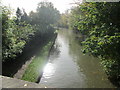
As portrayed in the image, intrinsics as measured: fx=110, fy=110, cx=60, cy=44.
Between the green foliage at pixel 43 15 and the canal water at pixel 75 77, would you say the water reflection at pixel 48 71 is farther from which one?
the green foliage at pixel 43 15

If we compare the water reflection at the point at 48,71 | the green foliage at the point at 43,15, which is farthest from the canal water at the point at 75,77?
the green foliage at the point at 43,15

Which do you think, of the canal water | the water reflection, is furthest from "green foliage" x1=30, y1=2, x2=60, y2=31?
the canal water

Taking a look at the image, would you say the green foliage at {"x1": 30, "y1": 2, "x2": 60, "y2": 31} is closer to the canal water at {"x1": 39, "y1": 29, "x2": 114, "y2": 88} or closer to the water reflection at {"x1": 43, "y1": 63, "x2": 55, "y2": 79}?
the water reflection at {"x1": 43, "y1": 63, "x2": 55, "y2": 79}

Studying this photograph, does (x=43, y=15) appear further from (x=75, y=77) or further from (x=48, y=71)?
(x=75, y=77)

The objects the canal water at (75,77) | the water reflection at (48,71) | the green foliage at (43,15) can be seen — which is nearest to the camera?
the canal water at (75,77)

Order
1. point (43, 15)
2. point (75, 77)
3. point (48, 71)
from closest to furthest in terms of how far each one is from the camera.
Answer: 1. point (75, 77)
2. point (48, 71)
3. point (43, 15)

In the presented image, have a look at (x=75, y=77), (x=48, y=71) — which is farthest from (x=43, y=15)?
(x=75, y=77)

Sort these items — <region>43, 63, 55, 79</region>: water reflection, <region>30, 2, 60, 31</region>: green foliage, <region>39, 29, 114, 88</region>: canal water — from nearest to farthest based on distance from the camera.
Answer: <region>39, 29, 114, 88</region>: canal water, <region>43, 63, 55, 79</region>: water reflection, <region>30, 2, 60, 31</region>: green foliage

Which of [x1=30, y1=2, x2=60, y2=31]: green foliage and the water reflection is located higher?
[x1=30, y1=2, x2=60, y2=31]: green foliage

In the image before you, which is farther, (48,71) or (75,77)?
(48,71)

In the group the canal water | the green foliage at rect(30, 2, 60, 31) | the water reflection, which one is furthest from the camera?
the green foliage at rect(30, 2, 60, 31)

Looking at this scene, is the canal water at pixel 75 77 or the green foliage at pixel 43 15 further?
the green foliage at pixel 43 15

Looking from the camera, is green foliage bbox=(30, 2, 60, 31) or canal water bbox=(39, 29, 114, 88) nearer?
canal water bbox=(39, 29, 114, 88)

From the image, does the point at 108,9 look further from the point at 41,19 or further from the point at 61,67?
the point at 41,19
